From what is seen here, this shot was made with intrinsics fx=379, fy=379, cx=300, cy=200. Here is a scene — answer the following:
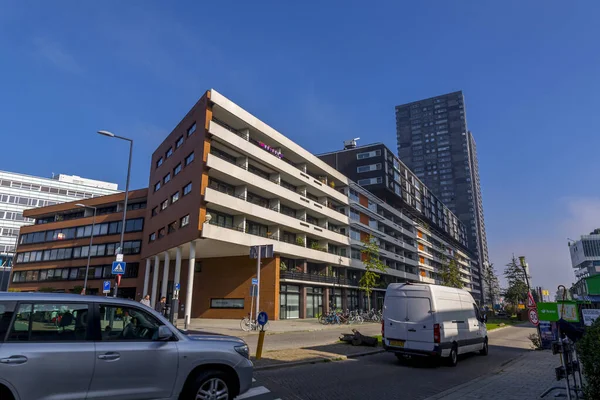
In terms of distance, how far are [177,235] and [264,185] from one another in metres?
8.86

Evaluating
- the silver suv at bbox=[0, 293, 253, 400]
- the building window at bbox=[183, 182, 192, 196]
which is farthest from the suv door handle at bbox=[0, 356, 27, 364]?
the building window at bbox=[183, 182, 192, 196]

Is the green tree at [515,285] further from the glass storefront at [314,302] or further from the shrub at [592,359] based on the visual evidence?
the shrub at [592,359]

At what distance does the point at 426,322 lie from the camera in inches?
444

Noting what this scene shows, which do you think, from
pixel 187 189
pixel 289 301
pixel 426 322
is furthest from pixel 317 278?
pixel 426 322

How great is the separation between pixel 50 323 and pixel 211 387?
7.28 ft

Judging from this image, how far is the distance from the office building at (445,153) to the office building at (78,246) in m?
143

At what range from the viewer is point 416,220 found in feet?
266

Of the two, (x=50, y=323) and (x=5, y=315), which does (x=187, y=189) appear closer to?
(x=50, y=323)

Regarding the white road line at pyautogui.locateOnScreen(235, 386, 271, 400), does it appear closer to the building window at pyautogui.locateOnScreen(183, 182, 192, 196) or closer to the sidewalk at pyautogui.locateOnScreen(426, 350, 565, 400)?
the sidewalk at pyautogui.locateOnScreen(426, 350, 565, 400)

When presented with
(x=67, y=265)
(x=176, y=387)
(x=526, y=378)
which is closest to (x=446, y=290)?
(x=526, y=378)

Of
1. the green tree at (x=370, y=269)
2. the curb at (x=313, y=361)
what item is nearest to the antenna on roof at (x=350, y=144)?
the green tree at (x=370, y=269)

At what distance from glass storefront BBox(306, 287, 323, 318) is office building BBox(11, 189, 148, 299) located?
69.1ft

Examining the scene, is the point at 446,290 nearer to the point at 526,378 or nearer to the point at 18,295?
the point at 526,378

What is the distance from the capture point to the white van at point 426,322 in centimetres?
1113
